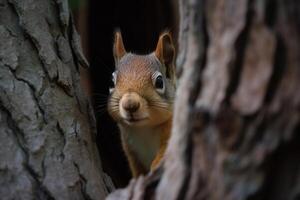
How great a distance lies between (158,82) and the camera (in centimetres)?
230

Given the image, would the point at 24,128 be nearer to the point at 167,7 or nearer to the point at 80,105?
the point at 80,105

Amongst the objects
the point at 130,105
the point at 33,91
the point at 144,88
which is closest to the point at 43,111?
the point at 33,91

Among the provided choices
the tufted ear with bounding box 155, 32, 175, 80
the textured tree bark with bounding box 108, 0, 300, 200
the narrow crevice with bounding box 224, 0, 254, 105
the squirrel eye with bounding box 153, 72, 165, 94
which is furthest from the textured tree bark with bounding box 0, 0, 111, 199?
the narrow crevice with bounding box 224, 0, 254, 105

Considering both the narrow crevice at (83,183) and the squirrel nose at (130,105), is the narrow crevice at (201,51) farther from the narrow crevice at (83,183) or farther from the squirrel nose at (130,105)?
the squirrel nose at (130,105)

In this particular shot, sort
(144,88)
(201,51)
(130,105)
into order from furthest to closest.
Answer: (144,88) < (130,105) < (201,51)

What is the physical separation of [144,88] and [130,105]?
0.15 meters

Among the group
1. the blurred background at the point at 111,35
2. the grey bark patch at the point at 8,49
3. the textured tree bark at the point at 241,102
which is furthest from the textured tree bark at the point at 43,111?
the blurred background at the point at 111,35

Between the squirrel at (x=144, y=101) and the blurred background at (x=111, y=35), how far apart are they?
212 cm

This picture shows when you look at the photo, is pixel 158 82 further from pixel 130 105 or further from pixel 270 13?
pixel 270 13

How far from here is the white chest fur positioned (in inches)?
92.9

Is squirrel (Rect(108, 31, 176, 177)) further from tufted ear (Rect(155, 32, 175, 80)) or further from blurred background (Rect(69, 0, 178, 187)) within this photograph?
blurred background (Rect(69, 0, 178, 187))

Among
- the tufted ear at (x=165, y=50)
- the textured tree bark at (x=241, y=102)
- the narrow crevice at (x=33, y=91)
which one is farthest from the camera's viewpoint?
the tufted ear at (x=165, y=50)

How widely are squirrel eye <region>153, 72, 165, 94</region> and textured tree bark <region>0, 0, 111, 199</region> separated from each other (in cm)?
40

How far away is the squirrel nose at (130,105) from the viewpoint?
210 centimetres
